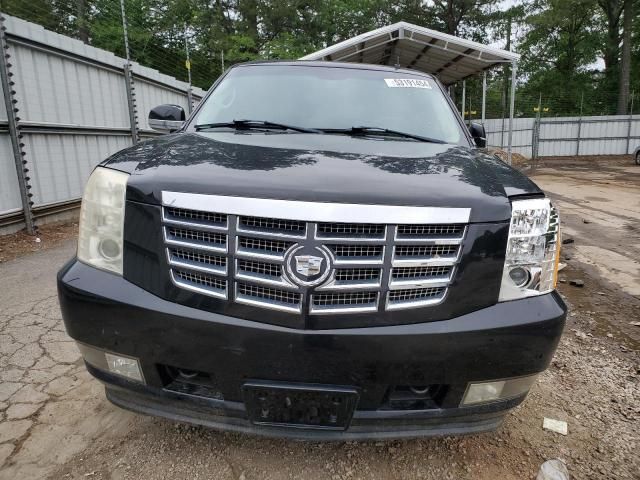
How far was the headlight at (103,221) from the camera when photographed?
1683 mm

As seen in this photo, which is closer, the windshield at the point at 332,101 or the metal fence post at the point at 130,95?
the windshield at the point at 332,101

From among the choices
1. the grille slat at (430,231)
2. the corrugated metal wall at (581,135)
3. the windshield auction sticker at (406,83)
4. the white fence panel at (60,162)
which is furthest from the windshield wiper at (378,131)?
the corrugated metal wall at (581,135)

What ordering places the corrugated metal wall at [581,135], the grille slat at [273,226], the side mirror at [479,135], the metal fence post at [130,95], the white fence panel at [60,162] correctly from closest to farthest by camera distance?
the grille slat at [273,226] < the side mirror at [479,135] < the white fence panel at [60,162] < the metal fence post at [130,95] < the corrugated metal wall at [581,135]

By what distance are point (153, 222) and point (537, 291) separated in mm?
1448

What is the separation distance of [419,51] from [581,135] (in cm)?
1967

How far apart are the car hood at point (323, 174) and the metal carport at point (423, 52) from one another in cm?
731

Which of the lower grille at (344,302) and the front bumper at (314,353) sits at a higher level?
the lower grille at (344,302)

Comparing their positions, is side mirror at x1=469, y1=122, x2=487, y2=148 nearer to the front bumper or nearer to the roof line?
the front bumper

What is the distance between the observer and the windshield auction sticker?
9.88 ft

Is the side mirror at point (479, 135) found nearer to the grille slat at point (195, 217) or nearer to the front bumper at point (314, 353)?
the front bumper at point (314, 353)

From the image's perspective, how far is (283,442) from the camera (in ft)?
6.60

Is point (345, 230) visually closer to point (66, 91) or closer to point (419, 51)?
point (66, 91)

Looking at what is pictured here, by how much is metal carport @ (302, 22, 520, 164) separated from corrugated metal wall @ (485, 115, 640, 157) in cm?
1489

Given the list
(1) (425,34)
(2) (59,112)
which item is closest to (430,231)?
(2) (59,112)
